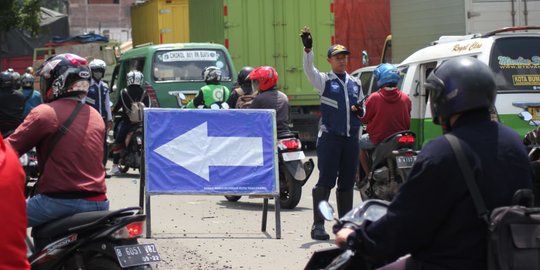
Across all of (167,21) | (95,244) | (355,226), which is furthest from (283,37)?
(355,226)

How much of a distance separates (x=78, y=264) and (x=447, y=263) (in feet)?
8.94

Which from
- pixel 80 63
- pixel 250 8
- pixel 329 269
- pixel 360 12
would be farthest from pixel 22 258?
pixel 360 12

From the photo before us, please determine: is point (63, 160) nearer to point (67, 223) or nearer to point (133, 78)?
point (67, 223)

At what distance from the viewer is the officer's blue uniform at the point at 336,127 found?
9.49 meters

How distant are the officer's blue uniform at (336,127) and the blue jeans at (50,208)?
3.77m

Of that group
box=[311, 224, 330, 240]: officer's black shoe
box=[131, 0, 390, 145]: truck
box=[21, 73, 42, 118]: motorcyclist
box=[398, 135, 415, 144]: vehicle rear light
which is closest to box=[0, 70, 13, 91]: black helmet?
box=[21, 73, 42, 118]: motorcyclist

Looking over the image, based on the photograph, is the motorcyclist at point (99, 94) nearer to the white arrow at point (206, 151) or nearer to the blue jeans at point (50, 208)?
the white arrow at point (206, 151)

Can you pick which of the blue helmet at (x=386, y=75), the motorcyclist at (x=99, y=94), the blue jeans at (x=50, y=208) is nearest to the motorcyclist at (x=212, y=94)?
the motorcyclist at (x=99, y=94)

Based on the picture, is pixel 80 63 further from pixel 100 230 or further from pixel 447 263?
pixel 447 263

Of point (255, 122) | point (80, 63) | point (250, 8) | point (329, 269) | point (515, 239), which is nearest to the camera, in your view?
point (515, 239)

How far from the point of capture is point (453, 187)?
3.91m

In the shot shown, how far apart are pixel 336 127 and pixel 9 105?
216 inches

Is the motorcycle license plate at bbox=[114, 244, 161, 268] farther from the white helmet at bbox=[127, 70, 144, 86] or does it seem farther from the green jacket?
the white helmet at bbox=[127, 70, 144, 86]

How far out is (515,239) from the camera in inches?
150
